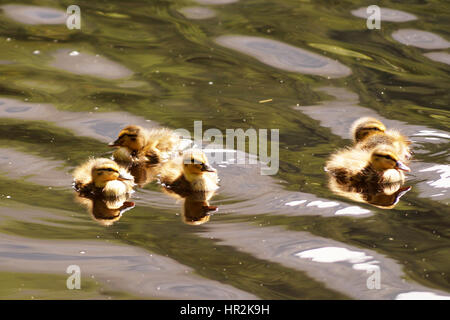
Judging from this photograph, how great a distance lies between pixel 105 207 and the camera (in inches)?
173

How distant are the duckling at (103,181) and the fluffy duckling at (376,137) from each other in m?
1.58

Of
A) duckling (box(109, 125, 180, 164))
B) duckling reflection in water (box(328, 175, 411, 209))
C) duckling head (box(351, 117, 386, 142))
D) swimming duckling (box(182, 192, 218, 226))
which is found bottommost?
swimming duckling (box(182, 192, 218, 226))

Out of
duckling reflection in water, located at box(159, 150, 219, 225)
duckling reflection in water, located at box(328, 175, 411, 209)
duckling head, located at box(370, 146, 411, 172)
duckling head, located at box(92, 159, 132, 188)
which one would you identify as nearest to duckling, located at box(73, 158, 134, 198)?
duckling head, located at box(92, 159, 132, 188)

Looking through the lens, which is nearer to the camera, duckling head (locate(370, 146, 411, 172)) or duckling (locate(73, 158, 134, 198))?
duckling (locate(73, 158, 134, 198))

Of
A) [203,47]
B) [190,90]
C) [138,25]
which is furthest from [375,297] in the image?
[138,25]

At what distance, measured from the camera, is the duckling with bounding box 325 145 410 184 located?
4652 mm

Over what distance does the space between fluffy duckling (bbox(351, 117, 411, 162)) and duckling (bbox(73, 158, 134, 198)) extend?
1584 millimetres

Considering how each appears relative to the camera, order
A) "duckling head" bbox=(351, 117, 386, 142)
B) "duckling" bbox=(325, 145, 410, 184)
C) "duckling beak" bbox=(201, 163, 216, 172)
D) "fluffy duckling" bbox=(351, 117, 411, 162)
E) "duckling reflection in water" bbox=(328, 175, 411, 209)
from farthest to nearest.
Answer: "duckling head" bbox=(351, 117, 386, 142), "fluffy duckling" bbox=(351, 117, 411, 162), "duckling" bbox=(325, 145, 410, 184), "duckling beak" bbox=(201, 163, 216, 172), "duckling reflection in water" bbox=(328, 175, 411, 209)

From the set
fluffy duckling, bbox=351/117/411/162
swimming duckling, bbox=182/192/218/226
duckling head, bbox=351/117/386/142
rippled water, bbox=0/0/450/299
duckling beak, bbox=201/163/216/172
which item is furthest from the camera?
duckling head, bbox=351/117/386/142

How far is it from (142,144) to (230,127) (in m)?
0.76

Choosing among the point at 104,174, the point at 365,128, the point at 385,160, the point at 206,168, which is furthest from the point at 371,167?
the point at 104,174

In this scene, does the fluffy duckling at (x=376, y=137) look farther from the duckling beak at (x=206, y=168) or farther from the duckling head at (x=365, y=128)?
the duckling beak at (x=206, y=168)

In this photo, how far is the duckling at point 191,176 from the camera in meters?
4.57

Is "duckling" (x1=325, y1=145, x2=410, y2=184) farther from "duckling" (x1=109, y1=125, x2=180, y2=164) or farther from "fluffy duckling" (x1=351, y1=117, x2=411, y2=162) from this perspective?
"duckling" (x1=109, y1=125, x2=180, y2=164)
